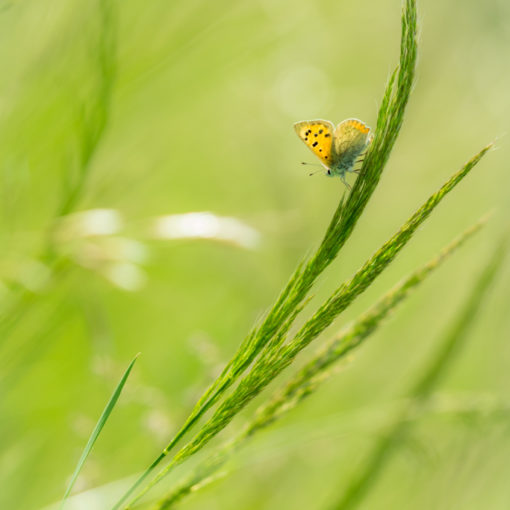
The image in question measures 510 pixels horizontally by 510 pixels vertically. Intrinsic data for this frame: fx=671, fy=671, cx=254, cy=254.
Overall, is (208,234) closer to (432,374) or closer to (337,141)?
(337,141)

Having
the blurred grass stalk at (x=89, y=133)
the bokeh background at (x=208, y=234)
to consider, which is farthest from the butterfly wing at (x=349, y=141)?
the blurred grass stalk at (x=89, y=133)

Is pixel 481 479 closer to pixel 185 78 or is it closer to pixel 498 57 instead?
pixel 185 78

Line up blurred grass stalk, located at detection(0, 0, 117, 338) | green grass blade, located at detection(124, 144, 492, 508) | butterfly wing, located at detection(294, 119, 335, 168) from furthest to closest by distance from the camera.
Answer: butterfly wing, located at detection(294, 119, 335, 168)
blurred grass stalk, located at detection(0, 0, 117, 338)
green grass blade, located at detection(124, 144, 492, 508)

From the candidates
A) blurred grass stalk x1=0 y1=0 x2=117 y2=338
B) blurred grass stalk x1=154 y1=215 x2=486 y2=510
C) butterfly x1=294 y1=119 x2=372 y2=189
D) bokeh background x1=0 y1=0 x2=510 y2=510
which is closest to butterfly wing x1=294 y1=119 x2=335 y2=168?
butterfly x1=294 y1=119 x2=372 y2=189

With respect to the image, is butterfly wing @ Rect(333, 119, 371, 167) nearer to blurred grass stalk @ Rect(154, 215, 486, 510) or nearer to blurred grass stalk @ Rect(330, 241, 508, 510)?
blurred grass stalk @ Rect(330, 241, 508, 510)

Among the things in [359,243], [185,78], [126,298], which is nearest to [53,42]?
[185,78]

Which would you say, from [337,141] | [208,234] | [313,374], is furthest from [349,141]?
Result: [313,374]

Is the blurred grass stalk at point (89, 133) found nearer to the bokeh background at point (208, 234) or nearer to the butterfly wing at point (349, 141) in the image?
the bokeh background at point (208, 234)
